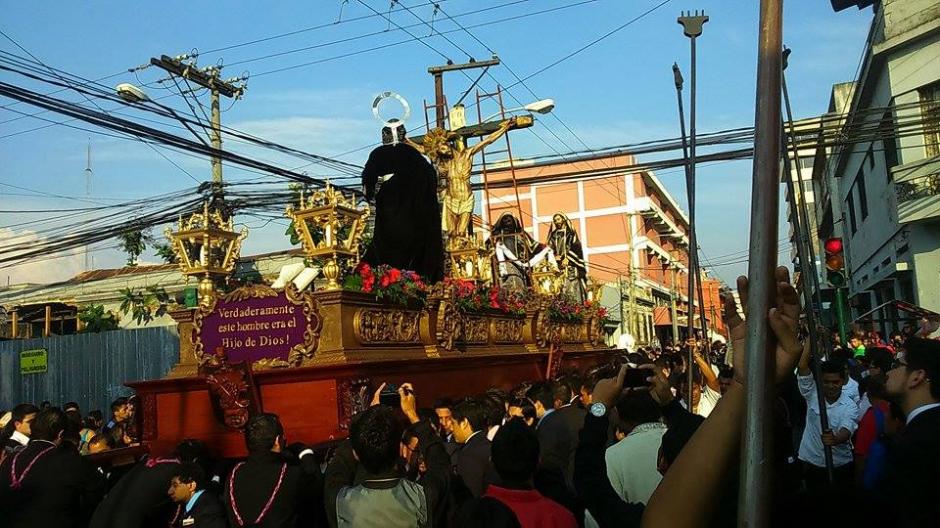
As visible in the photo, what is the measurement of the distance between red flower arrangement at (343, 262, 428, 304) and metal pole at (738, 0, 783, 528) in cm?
739

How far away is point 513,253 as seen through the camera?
64.6 feet

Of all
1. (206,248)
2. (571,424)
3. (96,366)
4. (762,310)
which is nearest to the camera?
(762,310)

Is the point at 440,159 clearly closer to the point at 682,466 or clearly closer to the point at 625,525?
the point at 625,525

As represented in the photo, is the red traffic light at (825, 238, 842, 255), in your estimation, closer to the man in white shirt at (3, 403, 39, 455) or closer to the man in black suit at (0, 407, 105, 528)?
the man in black suit at (0, 407, 105, 528)

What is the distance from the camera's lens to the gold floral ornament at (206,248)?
30.4 feet

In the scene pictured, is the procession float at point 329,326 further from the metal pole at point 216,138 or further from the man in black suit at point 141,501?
the metal pole at point 216,138

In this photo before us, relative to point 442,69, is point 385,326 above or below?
below

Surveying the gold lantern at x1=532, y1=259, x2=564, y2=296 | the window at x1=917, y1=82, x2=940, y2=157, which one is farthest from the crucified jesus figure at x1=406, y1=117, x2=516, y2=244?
the window at x1=917, y1=82, x2=940, y2=157

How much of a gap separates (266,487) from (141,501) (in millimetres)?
1122

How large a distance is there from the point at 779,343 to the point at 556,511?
2.03m

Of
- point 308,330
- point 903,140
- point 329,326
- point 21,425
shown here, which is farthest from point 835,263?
point 903,140

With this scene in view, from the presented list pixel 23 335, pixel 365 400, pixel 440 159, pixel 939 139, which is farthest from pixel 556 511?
pixel 23 335

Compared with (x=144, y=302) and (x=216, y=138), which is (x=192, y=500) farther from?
(x=144, y=302)

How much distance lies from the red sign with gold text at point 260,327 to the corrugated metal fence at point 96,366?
958 centimetres
